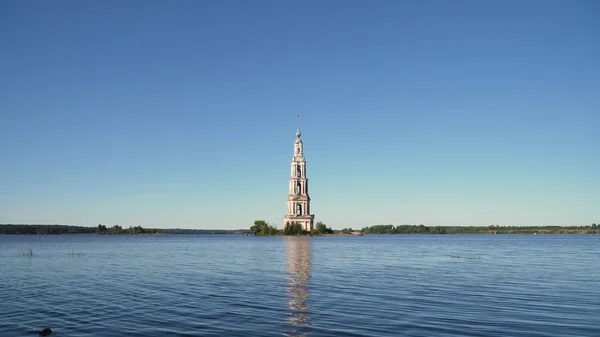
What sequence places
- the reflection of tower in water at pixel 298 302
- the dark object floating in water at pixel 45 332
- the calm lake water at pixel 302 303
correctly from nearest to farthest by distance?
the dark object floating in water at pixel 45 332, the calm lake water at pixel 302 303, the reflection of tower in water at pixel 298 302

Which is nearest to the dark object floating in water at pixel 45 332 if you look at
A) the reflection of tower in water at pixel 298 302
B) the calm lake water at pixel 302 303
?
the calm lake water at pixel 302 303

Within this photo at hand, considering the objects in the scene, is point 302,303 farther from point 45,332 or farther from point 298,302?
point 45,332

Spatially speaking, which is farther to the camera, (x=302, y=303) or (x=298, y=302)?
(x=298, y=302)

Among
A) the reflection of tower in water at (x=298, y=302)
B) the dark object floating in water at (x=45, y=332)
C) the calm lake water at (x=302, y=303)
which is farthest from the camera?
the reflection of tower in water at (x=298, y=302)

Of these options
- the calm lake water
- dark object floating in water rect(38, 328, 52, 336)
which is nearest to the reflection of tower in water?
the calm lake water

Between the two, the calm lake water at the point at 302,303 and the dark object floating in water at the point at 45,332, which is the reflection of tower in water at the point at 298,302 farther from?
the dark object floating in water at the point at 45,332

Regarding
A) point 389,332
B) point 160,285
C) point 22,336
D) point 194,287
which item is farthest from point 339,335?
point 160,285

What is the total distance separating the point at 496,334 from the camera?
21.8 m

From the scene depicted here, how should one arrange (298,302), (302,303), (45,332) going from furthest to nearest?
(298,302) < (302,303) < (45,332)

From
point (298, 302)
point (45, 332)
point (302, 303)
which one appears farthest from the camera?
point (298, 302)

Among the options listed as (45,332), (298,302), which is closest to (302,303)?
(298,302)

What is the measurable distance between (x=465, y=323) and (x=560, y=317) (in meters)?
5.47

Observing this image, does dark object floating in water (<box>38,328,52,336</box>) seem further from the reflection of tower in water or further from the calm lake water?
the reflection of tower in water

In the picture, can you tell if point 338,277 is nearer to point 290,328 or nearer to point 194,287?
point 194,287
